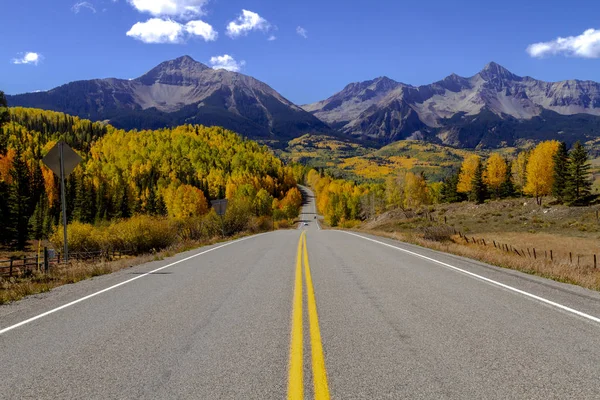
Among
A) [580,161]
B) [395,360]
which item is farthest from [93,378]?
[580,161]

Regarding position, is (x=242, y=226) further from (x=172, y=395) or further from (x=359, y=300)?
(x=172, y=395)

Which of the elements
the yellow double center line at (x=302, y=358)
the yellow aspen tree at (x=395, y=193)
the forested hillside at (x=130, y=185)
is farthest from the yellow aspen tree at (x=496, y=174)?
the yellow double center line at (x=302, y=358)

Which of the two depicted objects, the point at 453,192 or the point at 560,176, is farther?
the point at 453,192

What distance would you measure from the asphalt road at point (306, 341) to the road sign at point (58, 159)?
5.75 m

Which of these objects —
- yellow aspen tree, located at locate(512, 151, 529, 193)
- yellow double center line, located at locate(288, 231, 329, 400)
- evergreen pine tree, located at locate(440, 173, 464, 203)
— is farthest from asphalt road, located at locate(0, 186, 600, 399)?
yellow aspen tree, located at locate(512, 151, 529, 193)

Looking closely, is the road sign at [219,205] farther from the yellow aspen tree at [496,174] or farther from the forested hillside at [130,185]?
the yellow aspen tree at [496,174]

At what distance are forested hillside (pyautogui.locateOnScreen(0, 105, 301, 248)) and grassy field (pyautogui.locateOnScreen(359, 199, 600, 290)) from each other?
26.2 m

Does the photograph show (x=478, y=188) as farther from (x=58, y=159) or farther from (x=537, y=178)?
(x=58, y=159)

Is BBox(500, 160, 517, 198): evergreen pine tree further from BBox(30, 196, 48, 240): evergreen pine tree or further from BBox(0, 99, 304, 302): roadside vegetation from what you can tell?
BBox(30, 196, 48, 240): evergreen pine tree

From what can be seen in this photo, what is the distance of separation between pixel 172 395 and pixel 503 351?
12.7ft

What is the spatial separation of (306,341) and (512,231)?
183ft

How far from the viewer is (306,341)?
5375mm

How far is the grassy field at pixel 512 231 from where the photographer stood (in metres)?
20.8

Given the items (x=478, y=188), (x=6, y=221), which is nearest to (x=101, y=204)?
(x=6, y=221)
